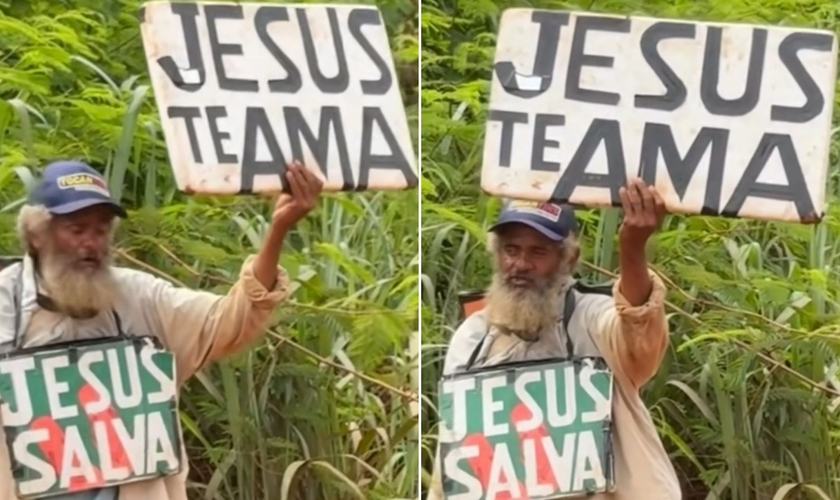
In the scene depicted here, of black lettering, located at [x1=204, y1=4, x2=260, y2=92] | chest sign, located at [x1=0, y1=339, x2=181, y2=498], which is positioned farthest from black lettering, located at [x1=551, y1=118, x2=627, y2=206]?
chest sign, located at [x1=0, y1=339, x2=181, y2=498]

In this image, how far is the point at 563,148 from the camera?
2076mm

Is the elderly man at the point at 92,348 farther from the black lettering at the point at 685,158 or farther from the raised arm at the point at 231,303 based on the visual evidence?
the black lettering at the point at 685,158

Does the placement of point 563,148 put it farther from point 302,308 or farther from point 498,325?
point 302,308

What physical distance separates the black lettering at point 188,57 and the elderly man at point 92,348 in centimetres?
20

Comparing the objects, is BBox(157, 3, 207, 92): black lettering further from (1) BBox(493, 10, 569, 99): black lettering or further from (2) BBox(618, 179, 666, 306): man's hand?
(2) BBox(618, 179, 666, 306): man's hand

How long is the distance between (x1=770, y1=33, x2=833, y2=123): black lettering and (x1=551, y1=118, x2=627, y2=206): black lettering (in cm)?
25

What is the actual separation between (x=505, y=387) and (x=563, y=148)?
40 centimetres

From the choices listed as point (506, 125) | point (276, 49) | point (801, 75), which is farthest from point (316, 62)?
point (801, 75)

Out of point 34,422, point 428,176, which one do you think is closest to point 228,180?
point 428,176

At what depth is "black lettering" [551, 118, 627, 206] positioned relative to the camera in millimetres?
2062

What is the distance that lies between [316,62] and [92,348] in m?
0.58

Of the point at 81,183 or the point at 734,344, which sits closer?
the point at 81,183

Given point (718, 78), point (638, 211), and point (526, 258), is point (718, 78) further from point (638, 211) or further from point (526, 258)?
point (526, 258)

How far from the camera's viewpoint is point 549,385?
2107mm
